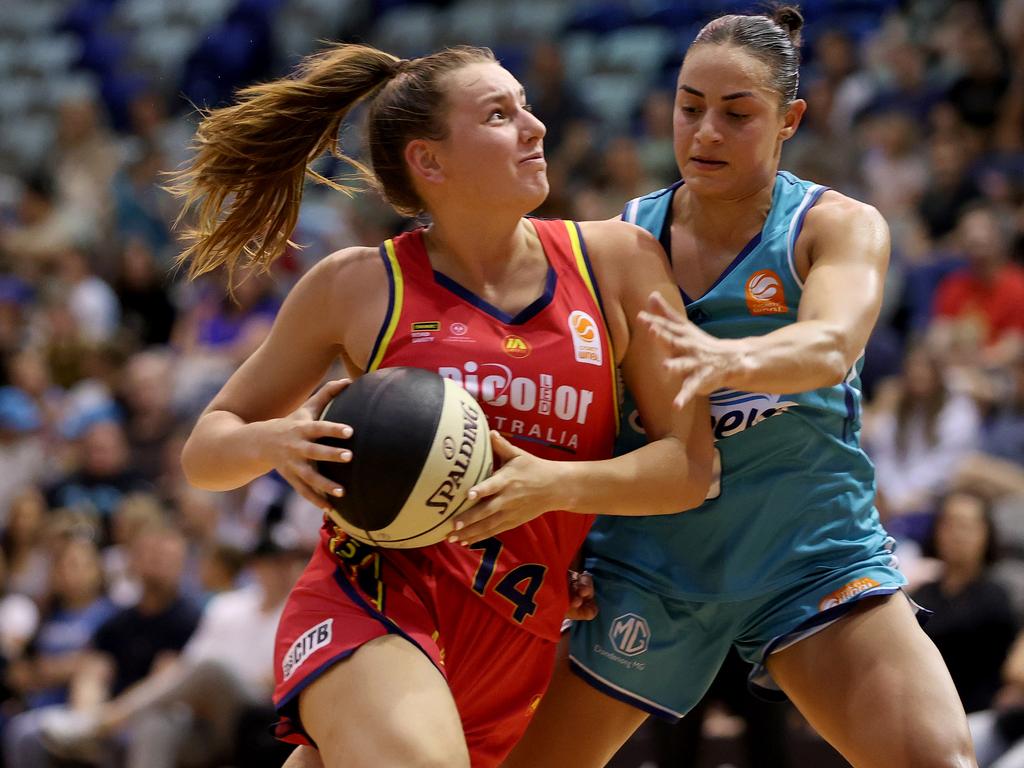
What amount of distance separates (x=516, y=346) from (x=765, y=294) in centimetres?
64

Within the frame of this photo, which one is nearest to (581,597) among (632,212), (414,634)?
(414,634)

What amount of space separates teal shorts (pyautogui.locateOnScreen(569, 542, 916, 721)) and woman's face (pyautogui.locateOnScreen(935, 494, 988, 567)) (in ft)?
8.09

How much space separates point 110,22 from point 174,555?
963cm

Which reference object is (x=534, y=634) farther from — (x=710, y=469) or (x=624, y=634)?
(x=710, y=469)

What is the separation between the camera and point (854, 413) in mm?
3678

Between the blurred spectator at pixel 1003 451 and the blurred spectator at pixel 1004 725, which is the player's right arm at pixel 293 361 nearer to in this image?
the blurred spectator at pixel 1004 725

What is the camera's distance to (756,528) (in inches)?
143

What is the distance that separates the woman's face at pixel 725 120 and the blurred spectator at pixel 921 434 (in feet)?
13.0

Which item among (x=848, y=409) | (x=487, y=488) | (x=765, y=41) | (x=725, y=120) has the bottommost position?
(x=848, y=409)

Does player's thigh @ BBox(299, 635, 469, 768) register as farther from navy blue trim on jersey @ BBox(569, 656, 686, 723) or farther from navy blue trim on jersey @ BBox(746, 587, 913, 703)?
navy blue trim on jersey @ BBox(746, 587, 913, 703)

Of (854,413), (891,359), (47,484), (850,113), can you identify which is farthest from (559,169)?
(854,413)

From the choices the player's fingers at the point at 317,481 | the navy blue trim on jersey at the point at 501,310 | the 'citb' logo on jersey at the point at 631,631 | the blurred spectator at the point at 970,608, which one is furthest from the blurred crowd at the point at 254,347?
the player's fingers at the point at 317,481

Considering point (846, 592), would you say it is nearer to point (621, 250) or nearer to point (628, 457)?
point (628, 457)

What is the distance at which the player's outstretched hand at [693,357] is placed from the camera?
2.89 metres
